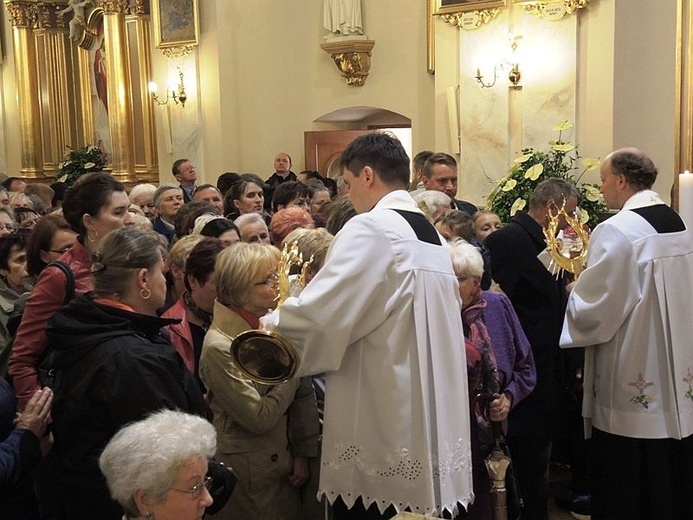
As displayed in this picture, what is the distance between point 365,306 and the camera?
2959 millimetres

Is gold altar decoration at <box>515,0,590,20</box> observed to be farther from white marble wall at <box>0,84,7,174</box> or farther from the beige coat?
white marble wall at <box>0,84,7,174</box>

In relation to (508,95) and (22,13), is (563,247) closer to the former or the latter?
(508,95)

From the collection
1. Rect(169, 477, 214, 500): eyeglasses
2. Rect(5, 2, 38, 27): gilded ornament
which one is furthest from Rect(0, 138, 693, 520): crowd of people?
Rect(5, 2, 38, 27): gilded ornament

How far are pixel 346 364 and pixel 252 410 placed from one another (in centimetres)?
40

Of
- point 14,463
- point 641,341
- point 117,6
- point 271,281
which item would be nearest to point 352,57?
point 117,6

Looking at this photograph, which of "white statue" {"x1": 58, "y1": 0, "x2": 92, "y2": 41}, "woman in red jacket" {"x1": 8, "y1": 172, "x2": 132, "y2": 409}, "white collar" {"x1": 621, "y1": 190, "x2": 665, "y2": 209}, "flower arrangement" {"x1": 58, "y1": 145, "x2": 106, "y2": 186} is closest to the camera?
"woman in red jacket" {"x1": 8, "y1": 172, "x2": 132, "y2": 409}

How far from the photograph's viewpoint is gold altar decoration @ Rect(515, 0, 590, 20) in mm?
8875

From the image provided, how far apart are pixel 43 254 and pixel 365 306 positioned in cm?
218

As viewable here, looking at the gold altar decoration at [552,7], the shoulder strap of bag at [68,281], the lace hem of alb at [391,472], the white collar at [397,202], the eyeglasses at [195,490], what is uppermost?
the gold altar decoration at [552,7]

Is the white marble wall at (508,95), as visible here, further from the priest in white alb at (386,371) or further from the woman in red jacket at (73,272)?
the priest in white alb at (386,371)

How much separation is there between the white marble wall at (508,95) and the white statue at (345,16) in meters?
2.27

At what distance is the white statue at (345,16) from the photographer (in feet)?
39.0

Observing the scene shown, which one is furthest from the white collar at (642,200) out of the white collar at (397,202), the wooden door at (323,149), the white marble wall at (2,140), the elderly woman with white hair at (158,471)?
the white marble wall at (2,140)

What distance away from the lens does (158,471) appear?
237 centimetres
